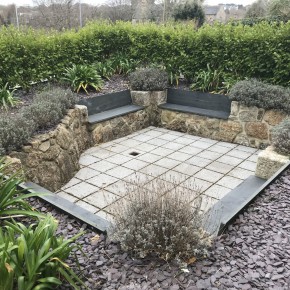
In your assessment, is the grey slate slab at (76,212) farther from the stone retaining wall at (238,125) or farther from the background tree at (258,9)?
the background tree at (258,9)

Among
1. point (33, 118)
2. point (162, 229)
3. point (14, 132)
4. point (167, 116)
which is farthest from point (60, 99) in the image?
point (162, 229)

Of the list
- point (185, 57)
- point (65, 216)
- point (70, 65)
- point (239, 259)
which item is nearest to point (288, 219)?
point (239, 259)

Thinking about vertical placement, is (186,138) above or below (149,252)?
below

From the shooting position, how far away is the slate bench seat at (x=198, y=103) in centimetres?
563

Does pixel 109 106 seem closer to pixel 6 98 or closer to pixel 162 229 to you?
pixel 6 98

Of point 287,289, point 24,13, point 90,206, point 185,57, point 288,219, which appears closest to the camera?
point 287,289

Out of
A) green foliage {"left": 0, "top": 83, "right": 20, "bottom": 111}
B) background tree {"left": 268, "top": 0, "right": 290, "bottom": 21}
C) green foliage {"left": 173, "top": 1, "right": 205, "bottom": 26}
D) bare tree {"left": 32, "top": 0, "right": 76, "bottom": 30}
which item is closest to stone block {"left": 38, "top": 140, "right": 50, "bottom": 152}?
green foliage {"left": 0, "top": 83, "right": 20, "bottom": 111}

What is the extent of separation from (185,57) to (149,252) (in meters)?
4.84

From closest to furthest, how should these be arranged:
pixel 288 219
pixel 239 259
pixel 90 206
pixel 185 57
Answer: pixel 239 259
pixel 288 219
pixel 90 206
pixel 185 57

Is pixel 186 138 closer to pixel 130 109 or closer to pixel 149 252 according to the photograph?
pixel 130 109

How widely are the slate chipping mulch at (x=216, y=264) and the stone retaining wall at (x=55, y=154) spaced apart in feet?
4.60

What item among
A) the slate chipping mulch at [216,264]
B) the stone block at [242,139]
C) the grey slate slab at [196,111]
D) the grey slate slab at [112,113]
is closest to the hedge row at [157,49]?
the grey slate slab at [196,111]

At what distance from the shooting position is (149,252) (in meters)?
2.04

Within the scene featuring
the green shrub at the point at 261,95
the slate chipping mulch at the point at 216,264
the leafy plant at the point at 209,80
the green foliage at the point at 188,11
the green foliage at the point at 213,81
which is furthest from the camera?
the green foliage at the point at 188,11
